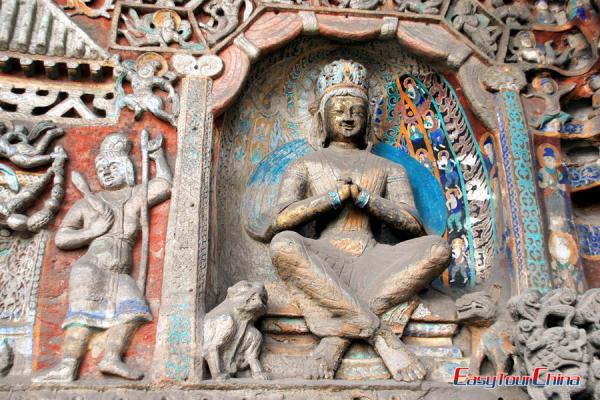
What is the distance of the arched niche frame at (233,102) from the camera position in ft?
16.1

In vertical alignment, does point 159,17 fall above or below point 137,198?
above

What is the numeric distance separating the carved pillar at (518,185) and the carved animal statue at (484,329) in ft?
1.18

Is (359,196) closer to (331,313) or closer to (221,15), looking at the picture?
(331,313)

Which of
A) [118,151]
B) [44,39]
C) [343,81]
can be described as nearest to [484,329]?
[343,81]

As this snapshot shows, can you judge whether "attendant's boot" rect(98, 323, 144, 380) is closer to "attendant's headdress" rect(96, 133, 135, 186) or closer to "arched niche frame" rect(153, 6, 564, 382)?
"arched niche frame" rect(153, 6, 564, 382)

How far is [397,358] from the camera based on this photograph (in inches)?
191

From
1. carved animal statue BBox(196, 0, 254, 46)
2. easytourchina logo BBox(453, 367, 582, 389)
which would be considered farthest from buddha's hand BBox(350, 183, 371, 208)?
carved animal statue BBox(196, 0, 254, 46)

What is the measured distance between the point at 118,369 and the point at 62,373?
365mm

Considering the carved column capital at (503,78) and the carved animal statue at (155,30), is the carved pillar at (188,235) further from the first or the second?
the carved column capital at (503,78)

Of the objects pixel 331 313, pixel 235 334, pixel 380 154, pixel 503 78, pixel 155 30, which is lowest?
→ pixel 235 334

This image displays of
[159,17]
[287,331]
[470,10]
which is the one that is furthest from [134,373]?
[470,10]

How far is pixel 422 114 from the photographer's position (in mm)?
6836

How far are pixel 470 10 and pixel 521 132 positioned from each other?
1.45 meters

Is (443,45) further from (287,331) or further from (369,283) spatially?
(287,331)
